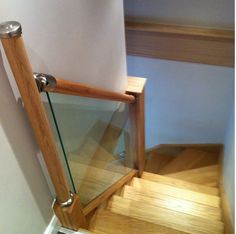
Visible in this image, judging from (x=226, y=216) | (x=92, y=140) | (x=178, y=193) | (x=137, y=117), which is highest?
(x=92, y=140)

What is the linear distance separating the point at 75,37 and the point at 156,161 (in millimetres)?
2395

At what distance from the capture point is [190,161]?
3098 mm

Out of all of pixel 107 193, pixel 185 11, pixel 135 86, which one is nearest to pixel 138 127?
pixel 135 86

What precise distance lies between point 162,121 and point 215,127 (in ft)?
1.86

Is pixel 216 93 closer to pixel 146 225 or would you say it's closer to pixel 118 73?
pixel 118 73

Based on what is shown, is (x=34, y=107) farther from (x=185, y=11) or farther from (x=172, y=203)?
(x=185, y=11)

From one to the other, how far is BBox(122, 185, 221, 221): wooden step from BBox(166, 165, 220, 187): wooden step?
2.50ft

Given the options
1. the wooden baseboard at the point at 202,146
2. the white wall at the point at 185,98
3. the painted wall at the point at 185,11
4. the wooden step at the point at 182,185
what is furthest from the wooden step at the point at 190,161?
the painted wall at the point at 185,11

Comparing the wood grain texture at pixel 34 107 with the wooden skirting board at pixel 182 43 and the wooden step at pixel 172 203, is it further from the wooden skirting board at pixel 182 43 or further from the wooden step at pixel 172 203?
the wooden skirting board at pixel 182 43

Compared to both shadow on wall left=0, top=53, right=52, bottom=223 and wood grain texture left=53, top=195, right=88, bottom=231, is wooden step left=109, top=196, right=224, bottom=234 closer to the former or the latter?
wood grain texture left=53, top=195, right=88, bottom=231

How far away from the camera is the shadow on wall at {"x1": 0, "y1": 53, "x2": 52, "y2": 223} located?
0.77m

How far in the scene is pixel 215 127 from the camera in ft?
9.67

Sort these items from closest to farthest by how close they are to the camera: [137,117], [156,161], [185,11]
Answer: [137,117]
[185,11]
[156,161]

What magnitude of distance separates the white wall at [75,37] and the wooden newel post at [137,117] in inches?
6.0
